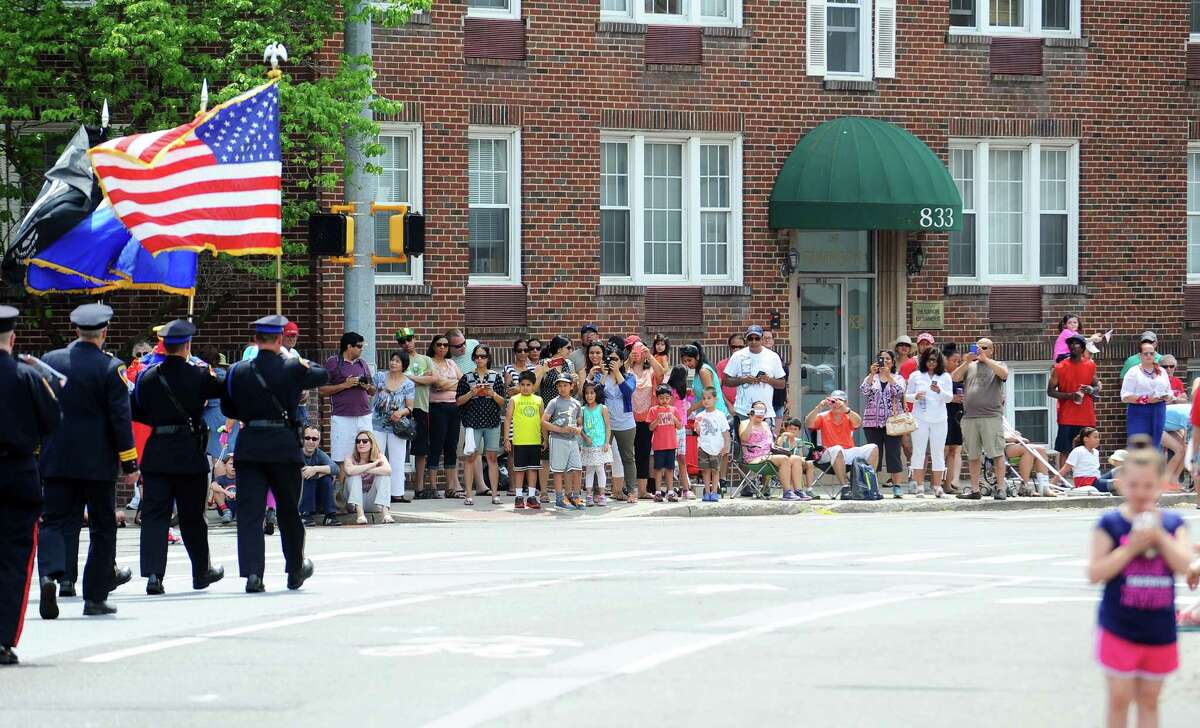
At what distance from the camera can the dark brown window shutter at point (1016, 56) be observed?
28.4m

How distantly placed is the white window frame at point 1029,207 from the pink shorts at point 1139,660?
69.8 ft

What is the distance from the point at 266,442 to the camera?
13.9 meters

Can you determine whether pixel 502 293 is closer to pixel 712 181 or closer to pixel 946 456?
pixel 712 181

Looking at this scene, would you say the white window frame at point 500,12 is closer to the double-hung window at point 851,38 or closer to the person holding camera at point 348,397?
the double-hung window at point 851,38

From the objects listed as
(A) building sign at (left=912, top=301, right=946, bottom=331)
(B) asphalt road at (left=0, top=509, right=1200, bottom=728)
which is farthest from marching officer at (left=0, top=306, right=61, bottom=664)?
(A) building sign at (left=912, top=301, right=946, bottom=331)

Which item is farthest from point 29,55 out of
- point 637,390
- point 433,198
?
point 637,390

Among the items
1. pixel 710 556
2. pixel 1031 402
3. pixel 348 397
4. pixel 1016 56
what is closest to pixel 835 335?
pixel 1031 402

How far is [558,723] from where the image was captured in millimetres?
8734

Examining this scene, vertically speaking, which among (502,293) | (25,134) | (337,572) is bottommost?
(337,572)

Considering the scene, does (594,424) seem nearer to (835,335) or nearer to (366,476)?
(366,476)

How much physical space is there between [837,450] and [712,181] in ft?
17.5

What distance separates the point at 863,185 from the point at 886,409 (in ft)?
12.8

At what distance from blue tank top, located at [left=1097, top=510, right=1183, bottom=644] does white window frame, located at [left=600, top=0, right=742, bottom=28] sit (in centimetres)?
1986

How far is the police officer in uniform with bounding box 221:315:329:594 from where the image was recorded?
1385cm
